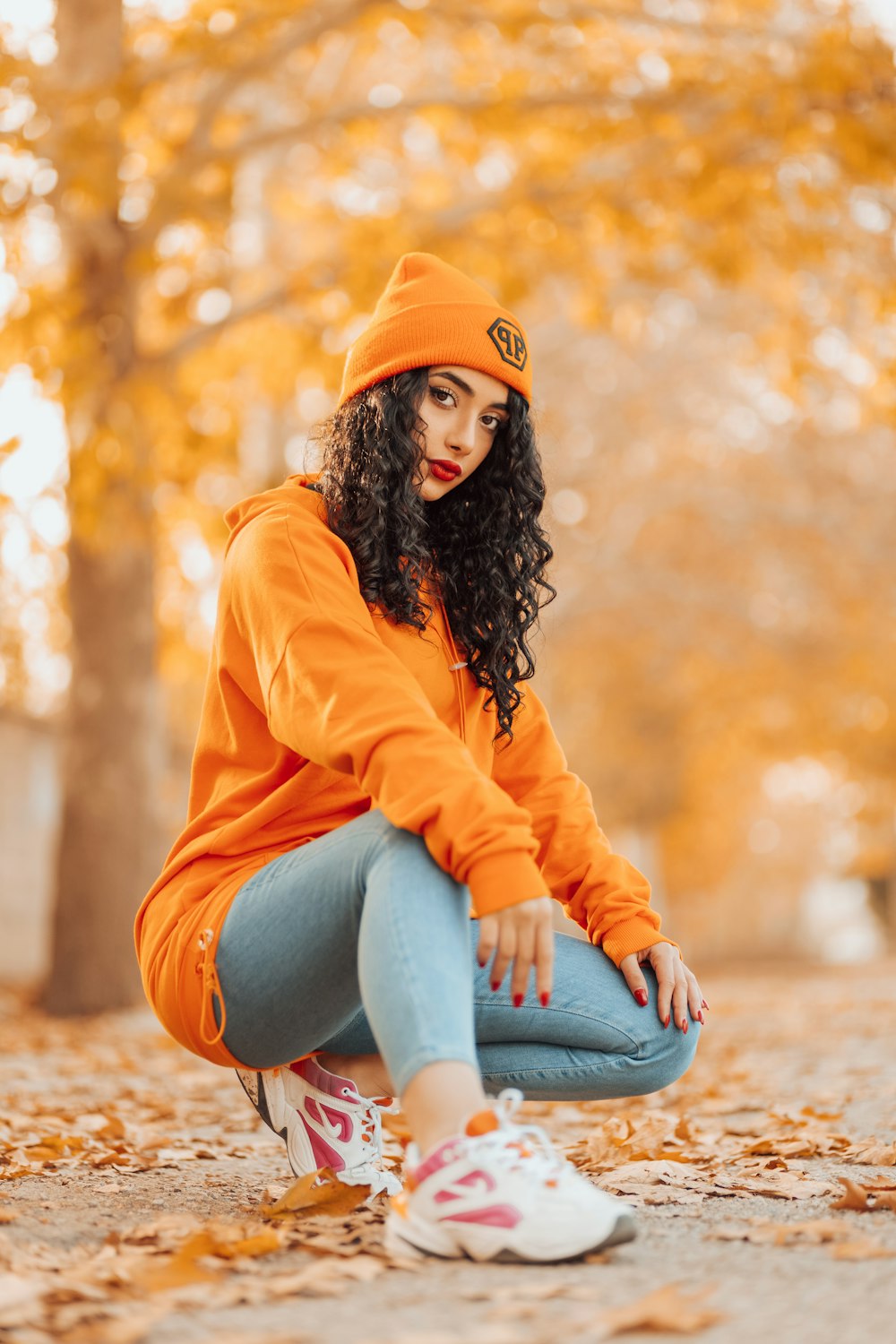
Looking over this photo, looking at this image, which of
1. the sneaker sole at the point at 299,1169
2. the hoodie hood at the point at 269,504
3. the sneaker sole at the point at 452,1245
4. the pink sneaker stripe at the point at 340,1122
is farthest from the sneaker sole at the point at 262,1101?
the hoodie hood at the point at 269,504

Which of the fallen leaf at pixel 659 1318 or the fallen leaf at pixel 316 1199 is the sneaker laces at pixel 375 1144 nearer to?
the fallen leaf at pixel 316 1199

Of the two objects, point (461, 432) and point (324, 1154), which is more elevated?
point (461, 432)

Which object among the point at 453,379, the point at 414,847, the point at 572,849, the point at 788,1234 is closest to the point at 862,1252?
the point at 788,1234

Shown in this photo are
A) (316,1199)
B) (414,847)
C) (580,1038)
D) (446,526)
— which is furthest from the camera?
(446,526)

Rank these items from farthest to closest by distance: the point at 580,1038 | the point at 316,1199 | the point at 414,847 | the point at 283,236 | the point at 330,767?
the point at 283,236, the point at 580,1038, the point at 316,1199, the point at 330,767, the point at 414,847

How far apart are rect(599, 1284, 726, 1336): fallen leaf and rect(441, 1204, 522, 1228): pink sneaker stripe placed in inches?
10.7

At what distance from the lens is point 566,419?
14.7 meters

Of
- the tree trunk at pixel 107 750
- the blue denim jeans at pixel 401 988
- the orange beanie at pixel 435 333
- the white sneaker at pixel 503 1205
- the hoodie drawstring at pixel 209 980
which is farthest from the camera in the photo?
the tree trunk at pixel 107 750

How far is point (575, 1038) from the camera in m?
2.67

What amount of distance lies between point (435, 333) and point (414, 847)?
3.90 feet

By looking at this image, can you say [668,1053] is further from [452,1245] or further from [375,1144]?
[452,1245]

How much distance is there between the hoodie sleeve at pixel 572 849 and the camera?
2.76 metres

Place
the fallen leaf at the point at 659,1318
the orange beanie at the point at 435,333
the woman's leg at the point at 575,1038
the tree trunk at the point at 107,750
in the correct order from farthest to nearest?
1. the tree trunk at the point at 107,750
2. the orange beanie at the point at 435,333
3. the woman's leg at the point at 575,1038
4. the fallen leaf at the point at 659,1318

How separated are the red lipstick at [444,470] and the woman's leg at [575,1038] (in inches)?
40.0
